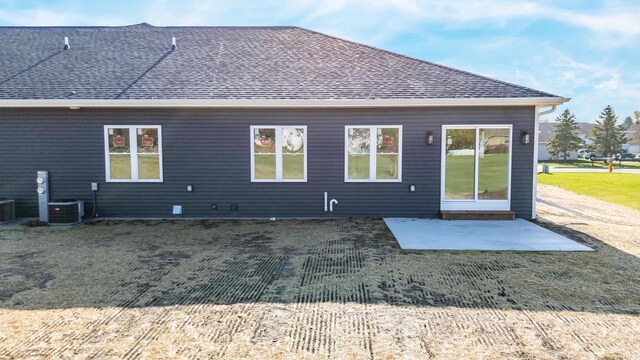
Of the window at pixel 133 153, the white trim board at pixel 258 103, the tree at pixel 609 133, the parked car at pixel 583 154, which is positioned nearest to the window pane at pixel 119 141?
the window at pixel 133 153

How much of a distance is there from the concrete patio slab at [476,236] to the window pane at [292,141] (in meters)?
2.52

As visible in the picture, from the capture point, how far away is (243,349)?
9.89 ft

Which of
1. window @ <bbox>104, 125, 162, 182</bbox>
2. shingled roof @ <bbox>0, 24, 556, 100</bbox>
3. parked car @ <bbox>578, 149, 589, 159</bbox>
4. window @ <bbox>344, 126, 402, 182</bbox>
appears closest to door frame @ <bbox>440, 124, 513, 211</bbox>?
shingled roof @ <bbox>0, 24, 556, 100</bbox>

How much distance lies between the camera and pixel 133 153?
8602 millimetres

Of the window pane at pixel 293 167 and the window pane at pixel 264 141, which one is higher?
the window pane at pixel 264 141

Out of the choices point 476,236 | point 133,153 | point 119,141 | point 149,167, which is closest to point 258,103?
point 149,167

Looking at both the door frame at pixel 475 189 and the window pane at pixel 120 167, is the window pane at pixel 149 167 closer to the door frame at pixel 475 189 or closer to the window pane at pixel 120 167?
the window pane at pixel 120 167

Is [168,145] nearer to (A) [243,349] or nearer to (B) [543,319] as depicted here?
(A) [243,349]

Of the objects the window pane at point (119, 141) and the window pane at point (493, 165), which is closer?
the window pane at point (493, 165)

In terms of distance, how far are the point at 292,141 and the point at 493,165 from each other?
14.7 feet

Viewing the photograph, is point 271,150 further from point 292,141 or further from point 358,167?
Result: point 358,167

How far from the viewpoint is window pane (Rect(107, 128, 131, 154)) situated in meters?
8.55

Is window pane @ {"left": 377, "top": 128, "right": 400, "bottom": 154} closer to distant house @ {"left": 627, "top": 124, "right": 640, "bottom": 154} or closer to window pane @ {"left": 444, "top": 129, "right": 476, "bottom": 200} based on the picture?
window pane @ {"left": 444, "top": 129, "right": 476, "bottom": 200}

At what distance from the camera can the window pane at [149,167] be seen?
8625 millimetres
